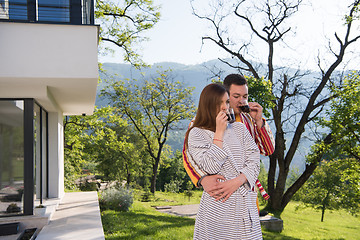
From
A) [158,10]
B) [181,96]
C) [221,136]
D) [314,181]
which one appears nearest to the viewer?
[221,136]

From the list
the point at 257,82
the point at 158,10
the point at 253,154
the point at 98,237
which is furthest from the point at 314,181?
the point at 253,154

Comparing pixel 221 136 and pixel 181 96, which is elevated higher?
pixel 181 96

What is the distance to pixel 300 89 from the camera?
13.7 metres

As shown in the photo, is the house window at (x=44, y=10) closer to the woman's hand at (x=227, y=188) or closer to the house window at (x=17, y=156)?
the house window at (x=17, y=156)

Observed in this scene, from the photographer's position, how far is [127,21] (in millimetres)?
13414

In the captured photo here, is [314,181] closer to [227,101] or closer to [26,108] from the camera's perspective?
[26,108]

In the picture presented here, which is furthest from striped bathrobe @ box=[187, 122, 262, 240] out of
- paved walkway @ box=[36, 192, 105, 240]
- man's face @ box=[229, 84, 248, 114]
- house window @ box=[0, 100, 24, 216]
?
house window @ box=[0, 100, 24, 216]

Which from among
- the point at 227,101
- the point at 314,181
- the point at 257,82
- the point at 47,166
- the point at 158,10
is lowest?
the point at 314,181

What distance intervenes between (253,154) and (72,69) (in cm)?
370

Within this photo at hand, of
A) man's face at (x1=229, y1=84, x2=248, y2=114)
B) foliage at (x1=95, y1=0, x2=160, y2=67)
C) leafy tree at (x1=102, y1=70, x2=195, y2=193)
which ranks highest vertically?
foliage at (x1=95, y1=0, x2=160, y2=67)

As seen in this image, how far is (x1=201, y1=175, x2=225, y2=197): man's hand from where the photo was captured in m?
1.70

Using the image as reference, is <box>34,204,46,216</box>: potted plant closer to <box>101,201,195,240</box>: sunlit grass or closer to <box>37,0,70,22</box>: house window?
<box>101,201,195,240</box>: sunlit grass

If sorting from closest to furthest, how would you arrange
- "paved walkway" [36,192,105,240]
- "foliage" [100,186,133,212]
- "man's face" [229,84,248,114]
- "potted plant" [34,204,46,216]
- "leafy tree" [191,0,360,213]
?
"man's face" [229,84,248,114] → "paved walkway" [36,192,105,240] → "potted plant" [34,204,46,216] → "foliage" [100,186,133,212] → "leafy tree" [191,0,360,213]

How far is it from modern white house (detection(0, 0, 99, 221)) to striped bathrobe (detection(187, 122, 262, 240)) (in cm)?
351
